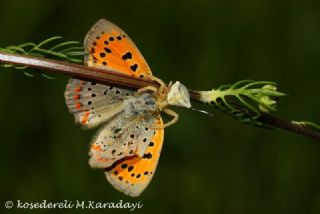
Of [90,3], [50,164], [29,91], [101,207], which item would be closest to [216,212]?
[101,207]

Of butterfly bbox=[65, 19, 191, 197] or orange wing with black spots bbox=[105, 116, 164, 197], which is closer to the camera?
butterfly bbox=[65, 19, 191, 197]

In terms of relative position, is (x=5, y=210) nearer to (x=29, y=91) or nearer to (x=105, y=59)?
(x=29, y=91)

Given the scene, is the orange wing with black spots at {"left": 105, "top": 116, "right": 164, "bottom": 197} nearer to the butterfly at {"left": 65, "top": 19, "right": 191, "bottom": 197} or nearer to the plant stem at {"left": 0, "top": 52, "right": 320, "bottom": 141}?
the butterfly at {"left": 65, "top": 19, "right": 191, "bottom": 197}

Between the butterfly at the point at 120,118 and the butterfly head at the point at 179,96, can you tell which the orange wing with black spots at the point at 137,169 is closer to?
the butterfly at the point at 120,118

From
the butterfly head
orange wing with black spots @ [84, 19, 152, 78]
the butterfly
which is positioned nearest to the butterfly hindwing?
the butterfly

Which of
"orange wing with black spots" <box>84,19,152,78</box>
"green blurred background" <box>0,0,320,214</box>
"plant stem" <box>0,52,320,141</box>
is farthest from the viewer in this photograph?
"green blurred background" <box>0,0,320,214</box>

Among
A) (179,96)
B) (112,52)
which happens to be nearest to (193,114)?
(112,52)

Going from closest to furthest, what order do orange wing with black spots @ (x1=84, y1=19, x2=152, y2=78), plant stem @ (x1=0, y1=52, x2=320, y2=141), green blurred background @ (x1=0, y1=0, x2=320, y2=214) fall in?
plant stem @ (x1=0, y1=52, x2=320, y2=141)
orange wing with black spots @ (x1=84, y1=19, x2=152, y2=78)
green blurred background @ (x1=0, y1=0, x2=320, y2=214)
